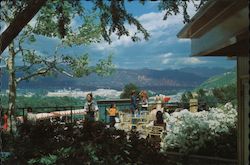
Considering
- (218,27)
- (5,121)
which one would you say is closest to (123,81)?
(5,121)

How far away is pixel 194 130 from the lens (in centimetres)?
789

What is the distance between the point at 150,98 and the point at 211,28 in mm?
8848

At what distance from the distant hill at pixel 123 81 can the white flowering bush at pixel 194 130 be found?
417cm

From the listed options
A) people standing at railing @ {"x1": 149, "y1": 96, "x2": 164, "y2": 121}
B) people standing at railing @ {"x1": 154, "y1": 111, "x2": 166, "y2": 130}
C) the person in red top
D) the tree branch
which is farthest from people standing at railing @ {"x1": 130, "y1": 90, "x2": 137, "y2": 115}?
the tree branch

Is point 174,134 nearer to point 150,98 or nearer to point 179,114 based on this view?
point 179,114

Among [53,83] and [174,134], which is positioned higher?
[53,83]

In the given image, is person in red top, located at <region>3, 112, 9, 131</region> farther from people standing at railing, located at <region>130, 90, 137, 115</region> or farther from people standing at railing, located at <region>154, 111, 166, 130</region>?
people standing at railing, located at <region>154, 111, 166, 130</region>

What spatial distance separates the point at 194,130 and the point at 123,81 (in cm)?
546

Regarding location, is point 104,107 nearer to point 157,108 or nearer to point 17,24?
point 157,108

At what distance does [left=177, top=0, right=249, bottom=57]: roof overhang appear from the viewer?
2783 millimetres

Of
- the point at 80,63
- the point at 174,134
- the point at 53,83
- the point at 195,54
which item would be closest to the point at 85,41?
the point at 80,63

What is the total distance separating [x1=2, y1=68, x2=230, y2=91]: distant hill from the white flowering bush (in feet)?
13.7

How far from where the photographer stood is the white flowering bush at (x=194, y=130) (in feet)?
25.3

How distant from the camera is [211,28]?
3531 mm
